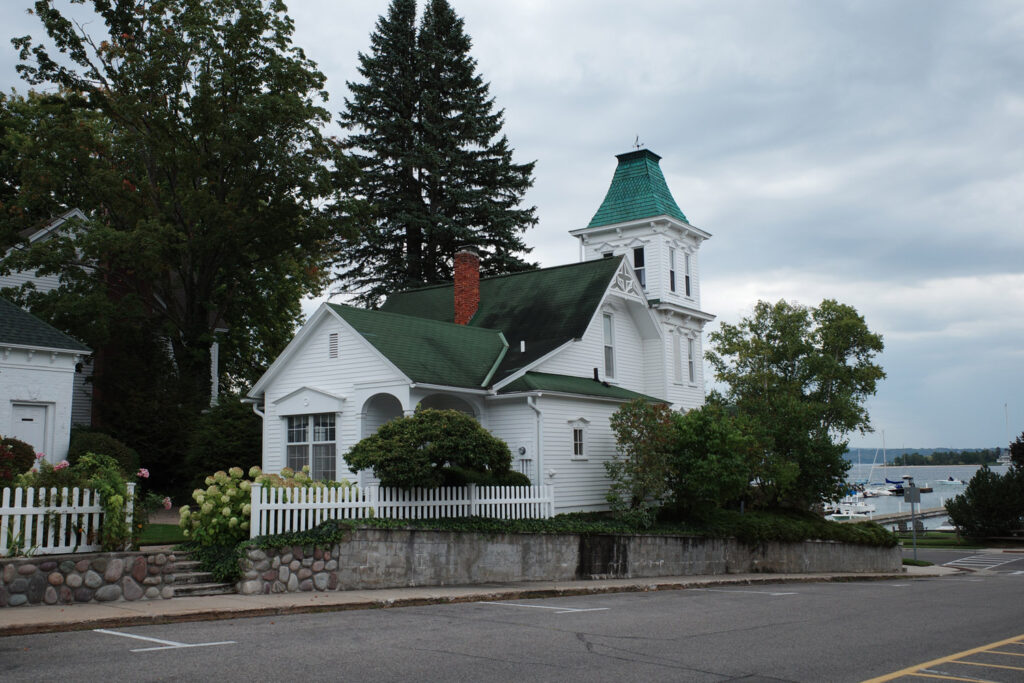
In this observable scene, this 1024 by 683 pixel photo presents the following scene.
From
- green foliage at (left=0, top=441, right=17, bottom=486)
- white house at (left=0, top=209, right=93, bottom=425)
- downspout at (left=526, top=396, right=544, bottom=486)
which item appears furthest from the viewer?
white house at (left=0, top=209, right=93, bottom=425)

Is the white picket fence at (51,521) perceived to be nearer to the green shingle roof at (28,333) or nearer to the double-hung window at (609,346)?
the green shingle roof at (28,333)

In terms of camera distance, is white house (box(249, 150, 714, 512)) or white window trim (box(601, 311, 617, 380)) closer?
white house (box(249, 150, 714, 512))

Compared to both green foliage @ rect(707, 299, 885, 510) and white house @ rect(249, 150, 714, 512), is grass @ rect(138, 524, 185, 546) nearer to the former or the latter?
white house @ rect(249, 150, 714, 512)

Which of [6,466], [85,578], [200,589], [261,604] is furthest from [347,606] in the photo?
[6,466]

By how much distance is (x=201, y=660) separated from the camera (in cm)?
855

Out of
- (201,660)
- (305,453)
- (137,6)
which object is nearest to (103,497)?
(201,660)

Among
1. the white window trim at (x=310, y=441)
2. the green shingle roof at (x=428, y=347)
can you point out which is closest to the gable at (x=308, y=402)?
the white window trim at (x=310, y=441)

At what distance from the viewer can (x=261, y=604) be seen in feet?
42.7

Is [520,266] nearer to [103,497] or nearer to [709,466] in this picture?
[709,466]

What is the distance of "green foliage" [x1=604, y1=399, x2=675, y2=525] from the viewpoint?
78.7ft

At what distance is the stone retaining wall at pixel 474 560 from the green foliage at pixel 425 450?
1220 millimetres

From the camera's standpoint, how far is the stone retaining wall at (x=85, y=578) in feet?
38.9

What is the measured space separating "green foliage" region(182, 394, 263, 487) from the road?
14.6 meters

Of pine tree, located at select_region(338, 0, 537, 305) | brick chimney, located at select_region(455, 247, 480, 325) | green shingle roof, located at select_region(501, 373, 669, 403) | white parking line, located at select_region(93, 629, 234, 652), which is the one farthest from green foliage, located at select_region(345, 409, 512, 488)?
pine tree, located at select_region(338, 0, 537, 305)
